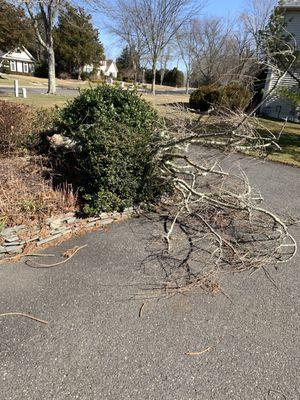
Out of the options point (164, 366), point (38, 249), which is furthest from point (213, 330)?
point (38, 249)

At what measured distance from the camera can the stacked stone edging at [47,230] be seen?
11.6ft

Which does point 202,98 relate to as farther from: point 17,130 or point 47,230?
point 47,230

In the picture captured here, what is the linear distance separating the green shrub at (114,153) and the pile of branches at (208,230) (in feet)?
0.91

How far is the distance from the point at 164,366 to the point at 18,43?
3199 centimetres

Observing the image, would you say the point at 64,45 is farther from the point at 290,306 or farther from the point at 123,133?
the point at 290,306

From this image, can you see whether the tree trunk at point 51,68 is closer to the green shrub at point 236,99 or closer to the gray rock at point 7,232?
the green shrub at point 236,99

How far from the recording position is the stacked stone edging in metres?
3.53

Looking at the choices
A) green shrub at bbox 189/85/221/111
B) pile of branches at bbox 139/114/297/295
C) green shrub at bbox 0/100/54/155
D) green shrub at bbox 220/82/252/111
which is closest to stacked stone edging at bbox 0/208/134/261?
pile of branches at bbox 139/114/297/295

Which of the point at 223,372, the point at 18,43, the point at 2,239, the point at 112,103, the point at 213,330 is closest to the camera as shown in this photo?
the point at 223,372

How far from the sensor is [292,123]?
16438 millimetres

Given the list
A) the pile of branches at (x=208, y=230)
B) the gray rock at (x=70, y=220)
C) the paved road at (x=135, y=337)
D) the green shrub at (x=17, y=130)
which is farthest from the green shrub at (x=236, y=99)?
the paved road at (x=135, y=337)

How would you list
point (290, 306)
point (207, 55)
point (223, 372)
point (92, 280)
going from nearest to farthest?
1. point (223, 372)
2. point (290, 306)
3. point (92, 280)
4. point (207, 55)

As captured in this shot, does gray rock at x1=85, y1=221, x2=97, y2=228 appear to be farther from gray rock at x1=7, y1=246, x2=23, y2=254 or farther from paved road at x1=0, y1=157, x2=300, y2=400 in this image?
gray rock at x1=7, y1=246, x2=23, y2=254

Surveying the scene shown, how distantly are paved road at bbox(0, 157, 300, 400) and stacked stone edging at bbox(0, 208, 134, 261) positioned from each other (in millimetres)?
291
